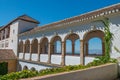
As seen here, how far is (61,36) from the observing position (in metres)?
16.9

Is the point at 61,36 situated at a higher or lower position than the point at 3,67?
higher

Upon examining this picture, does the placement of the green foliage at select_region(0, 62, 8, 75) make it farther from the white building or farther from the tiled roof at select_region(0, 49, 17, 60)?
the white building

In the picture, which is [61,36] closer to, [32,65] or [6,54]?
[32,65]

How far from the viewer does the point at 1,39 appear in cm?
3778

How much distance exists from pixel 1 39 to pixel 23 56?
15.1 metres

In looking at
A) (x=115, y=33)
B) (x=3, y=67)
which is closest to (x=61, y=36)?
(x=115, y=33)

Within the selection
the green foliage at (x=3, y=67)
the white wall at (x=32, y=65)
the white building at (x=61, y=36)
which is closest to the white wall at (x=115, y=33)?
the white building at (x=61, y=36)

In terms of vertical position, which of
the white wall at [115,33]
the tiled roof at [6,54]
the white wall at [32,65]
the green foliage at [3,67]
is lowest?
the green foliage at [3,67]

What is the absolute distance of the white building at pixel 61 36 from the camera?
40.0 ft

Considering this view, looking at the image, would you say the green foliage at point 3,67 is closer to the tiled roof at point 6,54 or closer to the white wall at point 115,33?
the tiled roof at point 6,54

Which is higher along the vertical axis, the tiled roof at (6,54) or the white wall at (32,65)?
the tiled roof at (6,54)

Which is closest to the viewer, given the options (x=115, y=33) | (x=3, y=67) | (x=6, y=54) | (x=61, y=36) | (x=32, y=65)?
(x=115, y=33)

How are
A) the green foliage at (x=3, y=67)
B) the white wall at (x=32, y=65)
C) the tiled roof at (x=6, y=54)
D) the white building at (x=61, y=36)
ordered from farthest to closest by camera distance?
the tiled roof at (x=6, y=54)
the green foliage at (x=3, y=67)
the white wall at (x=32, y=65)
the white building at (x=61, y=36)

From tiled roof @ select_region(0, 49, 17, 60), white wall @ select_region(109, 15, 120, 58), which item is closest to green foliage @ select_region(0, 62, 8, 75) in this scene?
tiled roof @ select_region(0, 49, 17, 60)
